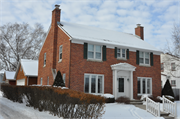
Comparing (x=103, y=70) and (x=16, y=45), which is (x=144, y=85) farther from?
(x=16, y=45)

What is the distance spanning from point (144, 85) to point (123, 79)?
2.90 metres

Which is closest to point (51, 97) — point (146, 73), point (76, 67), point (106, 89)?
point (76, 67)

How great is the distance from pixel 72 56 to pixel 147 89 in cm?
919

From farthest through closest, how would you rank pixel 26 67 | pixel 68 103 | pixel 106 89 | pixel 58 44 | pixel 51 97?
pixel 26 67 < pixel 58 44 < pixel 106 89 < pixel 51 97 < pixel 68 103

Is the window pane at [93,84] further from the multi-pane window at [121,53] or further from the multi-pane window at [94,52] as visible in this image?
the multi-pane window at [121,53]

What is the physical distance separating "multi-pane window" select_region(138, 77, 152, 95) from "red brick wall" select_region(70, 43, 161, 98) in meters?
0.41

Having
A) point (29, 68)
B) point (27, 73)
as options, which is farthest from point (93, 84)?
point (29, 68)

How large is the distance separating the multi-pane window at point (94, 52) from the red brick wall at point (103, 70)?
22.7 inches

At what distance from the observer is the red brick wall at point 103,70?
16531 mm

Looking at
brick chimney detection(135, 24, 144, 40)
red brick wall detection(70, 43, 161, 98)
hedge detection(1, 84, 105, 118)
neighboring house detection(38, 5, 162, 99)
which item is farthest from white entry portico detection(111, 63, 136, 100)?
hedge detection(1, 84, 105, 118)

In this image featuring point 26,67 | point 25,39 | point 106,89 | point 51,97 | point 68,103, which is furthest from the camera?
point 25,39

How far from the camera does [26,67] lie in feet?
97.6

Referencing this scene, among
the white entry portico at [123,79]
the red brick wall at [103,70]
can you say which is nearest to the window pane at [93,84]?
the red brick wall at [103,70]

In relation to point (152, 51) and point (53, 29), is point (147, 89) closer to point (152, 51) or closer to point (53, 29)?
point (152, 51)
